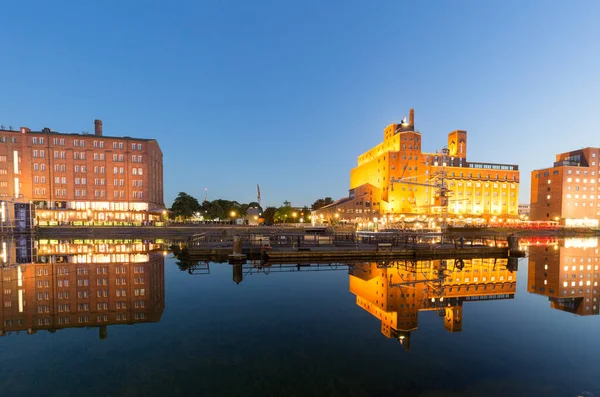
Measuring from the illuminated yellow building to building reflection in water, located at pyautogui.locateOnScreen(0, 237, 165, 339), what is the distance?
88.2 meters

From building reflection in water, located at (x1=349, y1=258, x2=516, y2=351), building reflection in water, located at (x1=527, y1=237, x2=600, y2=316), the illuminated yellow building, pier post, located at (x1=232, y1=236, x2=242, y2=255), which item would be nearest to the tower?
the illuminated yellow building

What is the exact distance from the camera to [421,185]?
11175cm

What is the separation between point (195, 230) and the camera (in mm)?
73062

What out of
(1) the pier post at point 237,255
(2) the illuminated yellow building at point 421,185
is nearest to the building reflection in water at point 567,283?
(1) the pier post at point 237,255

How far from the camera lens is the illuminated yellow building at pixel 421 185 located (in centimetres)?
10994

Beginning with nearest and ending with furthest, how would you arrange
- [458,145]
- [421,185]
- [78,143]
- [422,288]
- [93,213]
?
1. [422,288]
2. [93,213]
3. [78,143]
4. [421,185]
5. [458,145]

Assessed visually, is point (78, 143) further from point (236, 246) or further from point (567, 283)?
point (567, 283)

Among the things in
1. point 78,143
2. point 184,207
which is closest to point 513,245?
point 184,207

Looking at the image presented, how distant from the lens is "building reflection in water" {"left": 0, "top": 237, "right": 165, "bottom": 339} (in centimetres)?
1312

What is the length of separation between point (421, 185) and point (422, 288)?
10162cm

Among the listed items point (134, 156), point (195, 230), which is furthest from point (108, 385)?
point (134, 156)

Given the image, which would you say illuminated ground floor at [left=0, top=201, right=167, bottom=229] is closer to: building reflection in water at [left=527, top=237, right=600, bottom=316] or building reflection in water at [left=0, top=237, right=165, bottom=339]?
building reflection in water at [left=0, top=237, right=165, bottom=339]

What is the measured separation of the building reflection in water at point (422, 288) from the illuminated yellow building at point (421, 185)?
79.3 metres

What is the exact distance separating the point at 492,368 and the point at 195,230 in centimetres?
7203
